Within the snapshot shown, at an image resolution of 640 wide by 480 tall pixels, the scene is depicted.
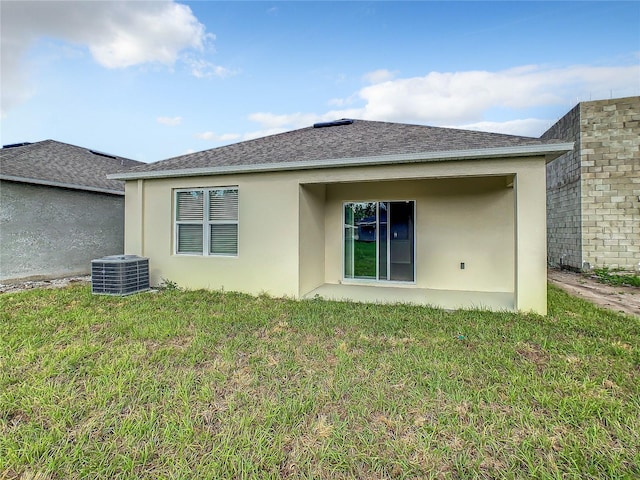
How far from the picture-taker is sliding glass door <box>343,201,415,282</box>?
25.1 ft

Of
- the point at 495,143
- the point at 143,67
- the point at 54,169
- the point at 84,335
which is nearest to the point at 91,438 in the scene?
the point at 84,335

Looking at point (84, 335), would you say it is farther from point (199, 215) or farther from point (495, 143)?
point (495, 143)

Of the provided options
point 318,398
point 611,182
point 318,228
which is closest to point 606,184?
point 611,182

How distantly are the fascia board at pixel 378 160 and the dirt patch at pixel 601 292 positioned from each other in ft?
11.0

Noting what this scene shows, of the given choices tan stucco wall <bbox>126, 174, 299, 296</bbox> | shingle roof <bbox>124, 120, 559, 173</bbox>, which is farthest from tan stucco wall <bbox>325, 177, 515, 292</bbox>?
tan stucco wall <bbox>126, 174, 299, 296</bbox>

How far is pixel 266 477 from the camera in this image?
1.87 metres

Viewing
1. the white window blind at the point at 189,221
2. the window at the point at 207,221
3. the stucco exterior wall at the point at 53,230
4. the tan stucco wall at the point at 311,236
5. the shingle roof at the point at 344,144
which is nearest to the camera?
the shingle roof at the point at 344,144

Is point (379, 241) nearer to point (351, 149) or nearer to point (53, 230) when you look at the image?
point (351, 149)

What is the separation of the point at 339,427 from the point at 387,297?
4353 mm

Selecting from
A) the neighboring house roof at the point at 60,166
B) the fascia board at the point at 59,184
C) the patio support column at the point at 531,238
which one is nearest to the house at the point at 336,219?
the patio support column at the point at 531,238

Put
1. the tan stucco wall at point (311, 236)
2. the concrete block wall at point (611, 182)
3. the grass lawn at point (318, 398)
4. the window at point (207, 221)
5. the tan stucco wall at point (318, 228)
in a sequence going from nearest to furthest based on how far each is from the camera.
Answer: the grass lawn at point (318, 398)
the tan stucco wall at point (318, 228)
the tan stucco wall at point (311, 236)
the window at point (207, 221)
the concrete block wall at point (611, 182)

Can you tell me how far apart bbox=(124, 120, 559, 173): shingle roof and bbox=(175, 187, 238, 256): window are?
697mm

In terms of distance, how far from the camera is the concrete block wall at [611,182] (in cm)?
930

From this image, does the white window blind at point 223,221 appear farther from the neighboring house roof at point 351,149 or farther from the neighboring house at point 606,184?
the neighboring house at point 606,184
